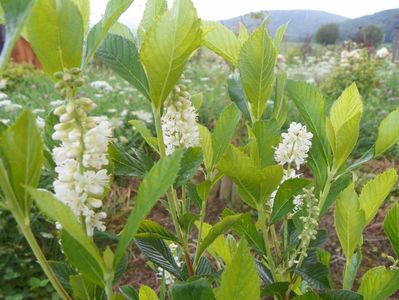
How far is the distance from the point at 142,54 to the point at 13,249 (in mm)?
1944

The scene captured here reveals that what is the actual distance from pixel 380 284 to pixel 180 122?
33cm

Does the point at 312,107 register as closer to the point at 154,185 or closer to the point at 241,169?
the point at 241,169

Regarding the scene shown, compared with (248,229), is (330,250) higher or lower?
lower

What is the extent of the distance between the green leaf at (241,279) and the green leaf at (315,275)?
21 cm

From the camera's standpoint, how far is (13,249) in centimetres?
212

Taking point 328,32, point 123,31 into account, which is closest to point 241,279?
point 123,31

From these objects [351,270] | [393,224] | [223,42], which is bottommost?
[351,270]

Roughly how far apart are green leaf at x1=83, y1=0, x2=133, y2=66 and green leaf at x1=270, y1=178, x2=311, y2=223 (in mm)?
285

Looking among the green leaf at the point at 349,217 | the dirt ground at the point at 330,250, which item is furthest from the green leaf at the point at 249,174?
the dirt ground at the point at 330,250

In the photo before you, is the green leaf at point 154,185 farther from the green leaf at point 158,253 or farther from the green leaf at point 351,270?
the green leaf at point 351,270

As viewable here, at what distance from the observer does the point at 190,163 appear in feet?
1.75

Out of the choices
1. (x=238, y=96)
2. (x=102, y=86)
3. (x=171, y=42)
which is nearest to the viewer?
(x=171, y=42)

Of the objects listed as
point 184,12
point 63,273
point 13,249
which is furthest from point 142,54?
point 13,249

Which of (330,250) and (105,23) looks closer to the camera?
(105,23)
